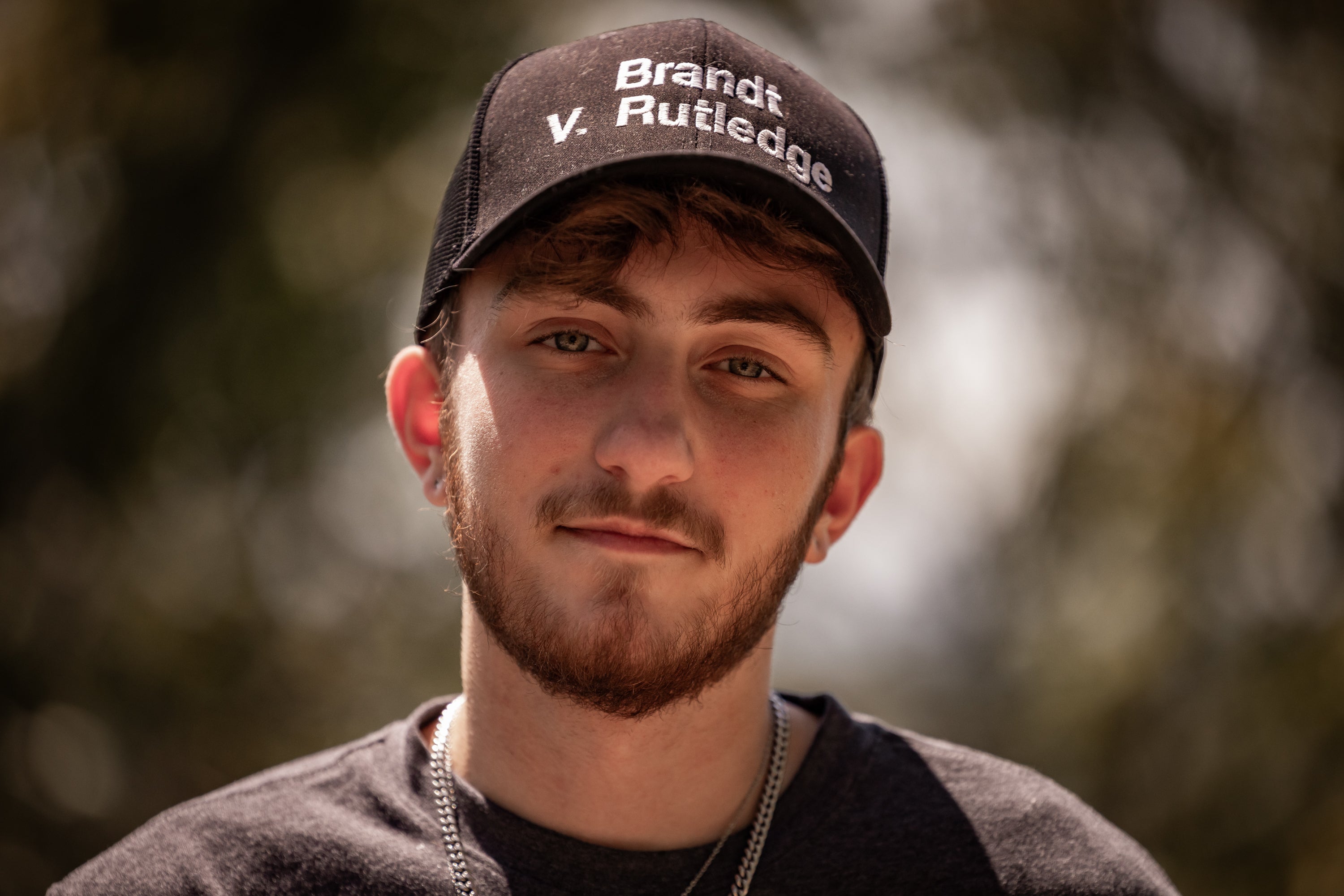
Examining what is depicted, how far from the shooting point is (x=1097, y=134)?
→ 6.23 metres

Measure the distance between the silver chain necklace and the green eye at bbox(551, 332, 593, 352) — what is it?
27.0 inches

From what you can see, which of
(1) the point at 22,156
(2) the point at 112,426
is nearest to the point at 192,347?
(2) the point at 112,426

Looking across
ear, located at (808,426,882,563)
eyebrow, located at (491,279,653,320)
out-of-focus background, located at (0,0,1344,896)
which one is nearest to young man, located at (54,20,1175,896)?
eyebrow, located at (491,279,653,320)

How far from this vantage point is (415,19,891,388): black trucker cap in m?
1.63

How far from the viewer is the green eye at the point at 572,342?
→ 170 cm

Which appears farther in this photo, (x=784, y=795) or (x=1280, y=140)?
(x=1280, y=140)

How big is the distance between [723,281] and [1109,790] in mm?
4898

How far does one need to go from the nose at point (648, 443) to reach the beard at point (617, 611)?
0.03 meters

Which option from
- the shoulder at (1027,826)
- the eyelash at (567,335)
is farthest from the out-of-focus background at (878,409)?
the eyelash at (567,335)

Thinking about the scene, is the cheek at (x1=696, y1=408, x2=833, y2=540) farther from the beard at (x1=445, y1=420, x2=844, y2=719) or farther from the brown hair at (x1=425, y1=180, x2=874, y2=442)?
the brown hair at (x1=425, y1=180, x2=874, y2=442)

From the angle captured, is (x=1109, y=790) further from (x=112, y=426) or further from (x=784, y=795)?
(x=112, y=426)

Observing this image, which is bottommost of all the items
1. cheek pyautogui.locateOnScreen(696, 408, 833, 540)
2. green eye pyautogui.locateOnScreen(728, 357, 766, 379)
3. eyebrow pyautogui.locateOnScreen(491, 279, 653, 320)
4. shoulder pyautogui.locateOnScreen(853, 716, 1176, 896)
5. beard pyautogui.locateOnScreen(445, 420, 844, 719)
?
shoulder pyautogui.locateOnScreen(853, 716, 1176, 896)

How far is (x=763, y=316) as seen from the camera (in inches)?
65.7

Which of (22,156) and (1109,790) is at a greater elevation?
(22,156)
